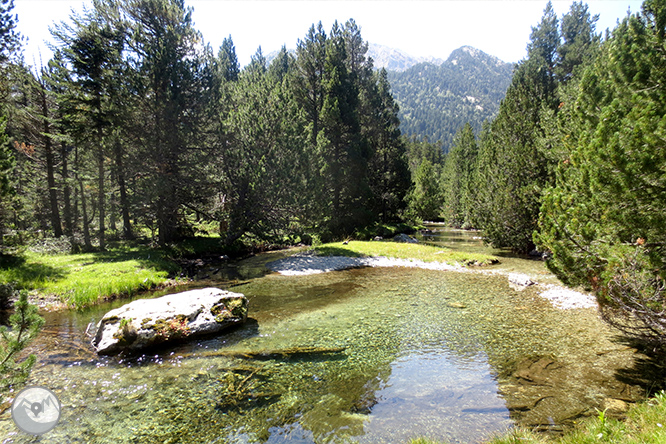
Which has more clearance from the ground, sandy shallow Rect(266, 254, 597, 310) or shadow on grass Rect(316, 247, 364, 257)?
shadow on grass Rect(316, 247, 364, 257)

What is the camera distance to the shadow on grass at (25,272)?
13.0m

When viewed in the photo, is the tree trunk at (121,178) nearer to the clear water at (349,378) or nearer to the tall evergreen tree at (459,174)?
the clear water at (349,378)

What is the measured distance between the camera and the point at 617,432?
4.02 meters

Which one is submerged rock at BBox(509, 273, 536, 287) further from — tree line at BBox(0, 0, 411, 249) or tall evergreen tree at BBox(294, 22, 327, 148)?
tall evergreen tree at BBox(294, 22, 327, 148)

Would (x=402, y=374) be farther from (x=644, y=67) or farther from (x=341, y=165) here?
(x=341, y=165)

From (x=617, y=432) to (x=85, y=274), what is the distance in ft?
60.0

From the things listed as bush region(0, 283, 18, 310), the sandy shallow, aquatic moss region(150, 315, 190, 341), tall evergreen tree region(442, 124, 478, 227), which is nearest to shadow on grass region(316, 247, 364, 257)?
the sandy shallow

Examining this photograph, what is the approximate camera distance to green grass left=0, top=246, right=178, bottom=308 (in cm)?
1290

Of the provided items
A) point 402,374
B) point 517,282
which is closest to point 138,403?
point 402,374

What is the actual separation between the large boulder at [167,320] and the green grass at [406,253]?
13.0 metres

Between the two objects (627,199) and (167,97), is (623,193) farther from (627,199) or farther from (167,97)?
(167,97)

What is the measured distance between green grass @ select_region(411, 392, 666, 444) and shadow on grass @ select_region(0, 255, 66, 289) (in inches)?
631

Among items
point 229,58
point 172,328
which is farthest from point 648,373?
point 229,58

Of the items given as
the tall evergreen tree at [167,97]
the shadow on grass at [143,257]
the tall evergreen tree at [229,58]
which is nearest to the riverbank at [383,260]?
the shadow on grass at [143,257]
